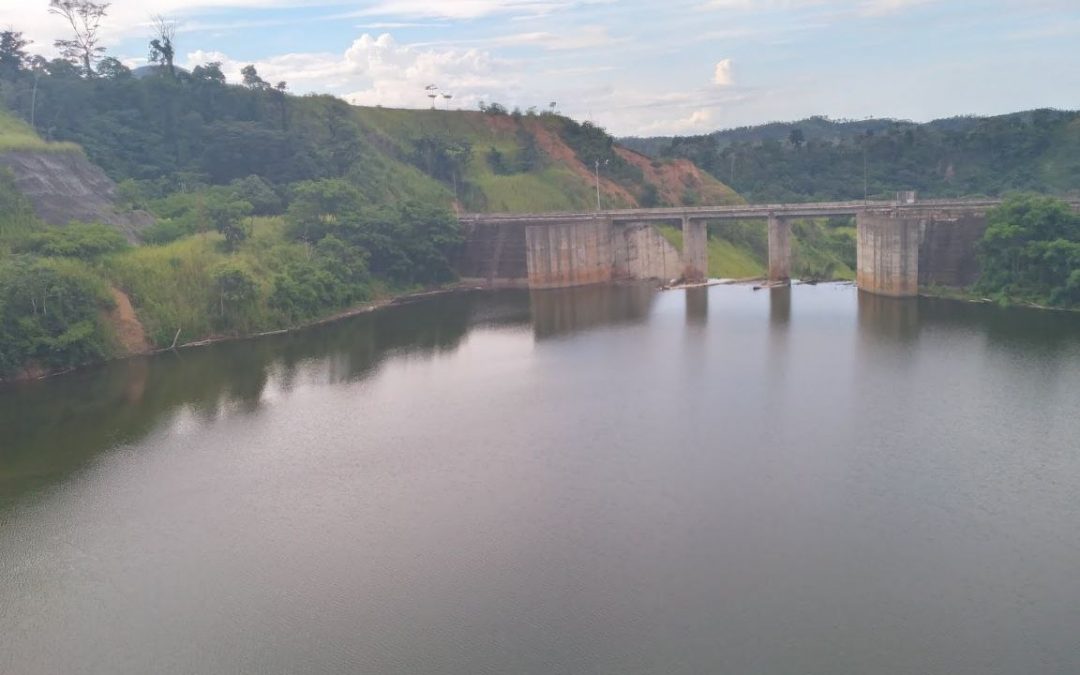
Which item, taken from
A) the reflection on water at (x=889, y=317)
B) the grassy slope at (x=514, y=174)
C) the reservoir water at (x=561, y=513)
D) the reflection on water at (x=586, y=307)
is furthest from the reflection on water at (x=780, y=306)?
the grassy slope at (x=514, y=174)

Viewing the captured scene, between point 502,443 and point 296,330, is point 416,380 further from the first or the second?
point 296,330

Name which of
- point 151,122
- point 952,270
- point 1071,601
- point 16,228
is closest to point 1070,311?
point 952,270

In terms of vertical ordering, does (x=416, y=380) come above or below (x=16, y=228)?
below

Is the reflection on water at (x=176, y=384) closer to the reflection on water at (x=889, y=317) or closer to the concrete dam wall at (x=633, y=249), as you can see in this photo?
the concrete dam wall at (x=633, y=249)

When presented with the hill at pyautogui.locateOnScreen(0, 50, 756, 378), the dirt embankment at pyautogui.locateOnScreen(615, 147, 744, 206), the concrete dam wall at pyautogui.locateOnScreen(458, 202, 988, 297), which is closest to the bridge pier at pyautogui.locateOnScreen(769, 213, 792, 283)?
the concrete dam wall at pyautogui.locateOnScreen(458, 202, 988, 297)

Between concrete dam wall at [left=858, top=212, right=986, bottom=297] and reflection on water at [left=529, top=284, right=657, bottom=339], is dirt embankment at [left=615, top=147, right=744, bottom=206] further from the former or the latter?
concrete dam wall at [left=858, top=212, right=986, bottom=297]

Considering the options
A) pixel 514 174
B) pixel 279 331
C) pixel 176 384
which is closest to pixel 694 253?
pixel 514 174
